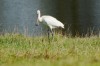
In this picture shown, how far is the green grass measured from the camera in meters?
8.13

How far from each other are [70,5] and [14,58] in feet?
129

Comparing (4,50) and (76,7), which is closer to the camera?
(4,50)

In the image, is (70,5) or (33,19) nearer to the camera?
(33,19)

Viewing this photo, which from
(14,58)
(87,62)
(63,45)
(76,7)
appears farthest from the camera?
(76,7)

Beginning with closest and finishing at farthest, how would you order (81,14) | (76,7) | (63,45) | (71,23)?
(63,45)
(71,23)
(81,14)
(76,7)

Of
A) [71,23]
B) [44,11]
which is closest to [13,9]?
[44,11]

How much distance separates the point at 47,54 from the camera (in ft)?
35.8

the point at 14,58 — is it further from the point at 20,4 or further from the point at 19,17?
the point at 20,4

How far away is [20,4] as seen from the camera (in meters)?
47.6

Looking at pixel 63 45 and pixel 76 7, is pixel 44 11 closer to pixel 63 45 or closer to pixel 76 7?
pixel 76 7

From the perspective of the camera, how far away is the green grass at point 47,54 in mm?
8133

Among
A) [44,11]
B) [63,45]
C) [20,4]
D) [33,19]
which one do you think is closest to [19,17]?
[33,19]

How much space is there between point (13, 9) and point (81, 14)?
705 cm

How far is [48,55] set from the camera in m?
10.8
